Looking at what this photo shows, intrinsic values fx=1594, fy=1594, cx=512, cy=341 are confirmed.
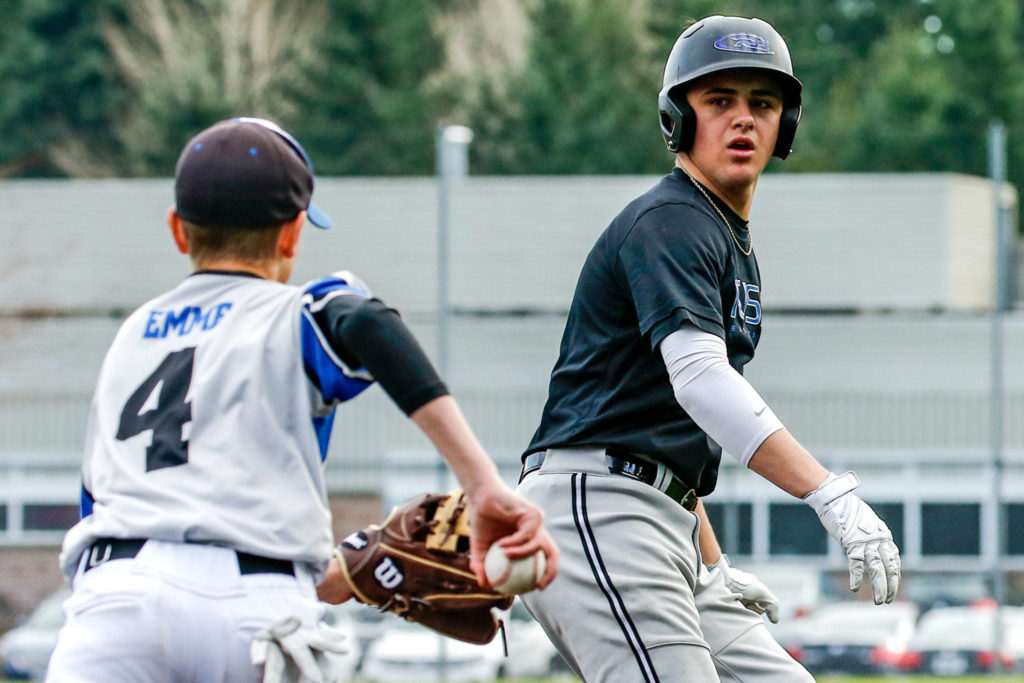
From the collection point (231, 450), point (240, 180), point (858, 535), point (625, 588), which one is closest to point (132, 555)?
point (231, 450)

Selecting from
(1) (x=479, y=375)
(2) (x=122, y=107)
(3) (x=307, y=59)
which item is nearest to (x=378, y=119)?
(3) (x=307, y=59)

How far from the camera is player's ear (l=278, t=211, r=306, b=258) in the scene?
3.01m

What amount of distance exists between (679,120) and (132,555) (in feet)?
5.70

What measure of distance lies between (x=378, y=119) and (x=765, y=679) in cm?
2672

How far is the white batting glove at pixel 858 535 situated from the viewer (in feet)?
11.1

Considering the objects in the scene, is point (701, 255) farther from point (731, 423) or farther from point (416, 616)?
point (416, 616)

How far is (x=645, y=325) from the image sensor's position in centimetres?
344

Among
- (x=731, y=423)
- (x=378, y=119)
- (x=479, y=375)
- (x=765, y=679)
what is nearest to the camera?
(x=731, y=423)

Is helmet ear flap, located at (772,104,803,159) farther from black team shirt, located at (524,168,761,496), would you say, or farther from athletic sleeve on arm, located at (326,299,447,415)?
athletic sleeve on arm, located at (326,299,447,415)

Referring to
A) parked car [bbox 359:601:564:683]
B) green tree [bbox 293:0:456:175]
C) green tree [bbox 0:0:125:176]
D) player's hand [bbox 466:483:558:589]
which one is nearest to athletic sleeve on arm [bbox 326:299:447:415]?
player's hand [bbox 466:483:558:589]

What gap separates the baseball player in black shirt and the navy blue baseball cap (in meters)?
0.88

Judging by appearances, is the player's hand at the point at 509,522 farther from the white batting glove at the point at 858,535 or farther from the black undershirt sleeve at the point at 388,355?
the white batting glove at the point at 858,535

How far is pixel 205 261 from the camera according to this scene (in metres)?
3.01

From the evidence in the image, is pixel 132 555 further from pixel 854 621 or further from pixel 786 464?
pixel 854 621
